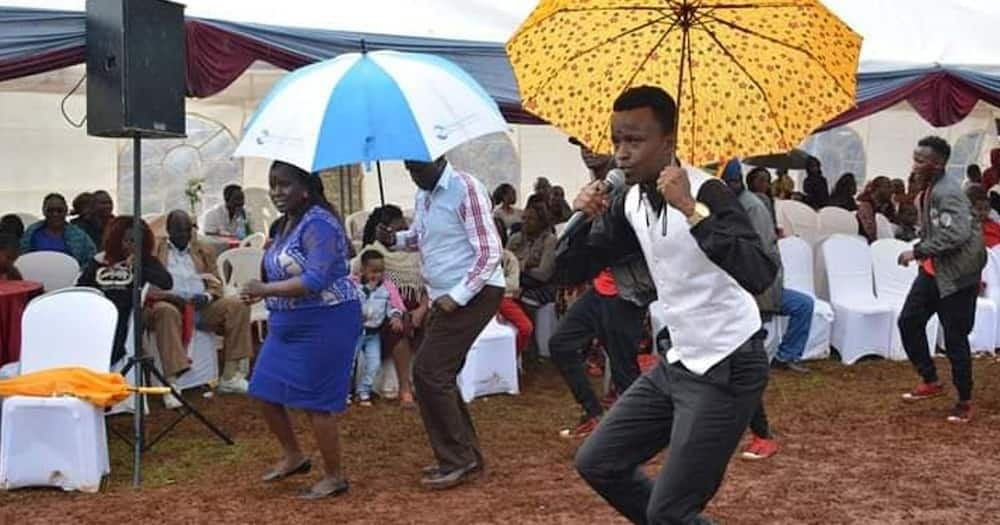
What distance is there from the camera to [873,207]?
12.8m

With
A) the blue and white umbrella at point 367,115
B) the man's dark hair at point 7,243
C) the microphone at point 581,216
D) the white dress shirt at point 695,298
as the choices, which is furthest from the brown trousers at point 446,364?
the man's dark hair at point 7,243

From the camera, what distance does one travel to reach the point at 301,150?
205 inches

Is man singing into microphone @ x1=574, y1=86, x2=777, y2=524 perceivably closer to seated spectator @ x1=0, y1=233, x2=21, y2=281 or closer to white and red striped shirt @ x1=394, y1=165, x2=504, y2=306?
white and red striped shirt @ x1=394, y1=165, x2=504, y2=306

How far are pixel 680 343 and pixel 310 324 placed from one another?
7.27 ft

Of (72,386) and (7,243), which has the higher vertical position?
(7,243)

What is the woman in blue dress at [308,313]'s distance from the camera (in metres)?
5.34

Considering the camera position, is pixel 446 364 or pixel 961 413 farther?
pixel 961 413

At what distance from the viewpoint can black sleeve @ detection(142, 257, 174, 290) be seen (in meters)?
7.56

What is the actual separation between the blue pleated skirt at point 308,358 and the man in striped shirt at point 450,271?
396 millimetres

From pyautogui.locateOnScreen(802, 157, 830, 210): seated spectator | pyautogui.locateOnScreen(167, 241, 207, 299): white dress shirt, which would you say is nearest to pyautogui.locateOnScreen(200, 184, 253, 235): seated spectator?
pyautogui.locateOnScreen(167, 241, 207, 299): white dress shirt

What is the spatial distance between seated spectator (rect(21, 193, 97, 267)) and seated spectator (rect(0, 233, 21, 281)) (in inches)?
50.6

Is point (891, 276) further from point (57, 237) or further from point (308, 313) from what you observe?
point (57, 237)

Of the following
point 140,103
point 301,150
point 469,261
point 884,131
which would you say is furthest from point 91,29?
point 884,131

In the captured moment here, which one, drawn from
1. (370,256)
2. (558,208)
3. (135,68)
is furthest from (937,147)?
(558,208)
